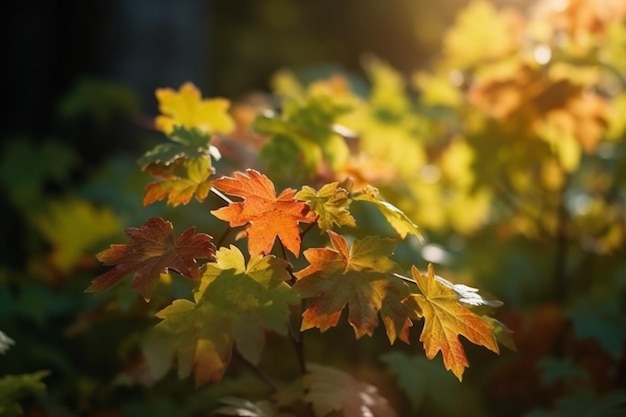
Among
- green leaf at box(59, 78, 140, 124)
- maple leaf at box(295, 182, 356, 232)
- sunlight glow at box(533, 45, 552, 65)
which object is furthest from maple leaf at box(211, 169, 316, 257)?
green leaf at box(59, 78, 140, 124)

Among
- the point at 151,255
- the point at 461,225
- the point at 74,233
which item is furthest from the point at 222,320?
the point at 461,225

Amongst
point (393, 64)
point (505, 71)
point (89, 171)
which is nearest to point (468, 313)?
point (505, 71)

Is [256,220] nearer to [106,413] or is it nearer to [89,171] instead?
[106,413]

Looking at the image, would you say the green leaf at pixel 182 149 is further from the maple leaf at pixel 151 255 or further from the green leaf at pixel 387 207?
the green leaf at pixel 387 207

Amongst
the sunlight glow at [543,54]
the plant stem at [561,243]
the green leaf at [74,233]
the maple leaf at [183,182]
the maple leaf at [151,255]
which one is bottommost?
the green leaf at [74,233]

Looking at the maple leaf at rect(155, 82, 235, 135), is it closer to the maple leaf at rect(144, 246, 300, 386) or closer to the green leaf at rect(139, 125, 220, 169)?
the green leaf at rect(139, 125, 220, 169)

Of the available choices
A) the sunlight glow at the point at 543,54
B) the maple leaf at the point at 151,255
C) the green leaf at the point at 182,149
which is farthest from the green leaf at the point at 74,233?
the sunlight glow at the point at 543,54
